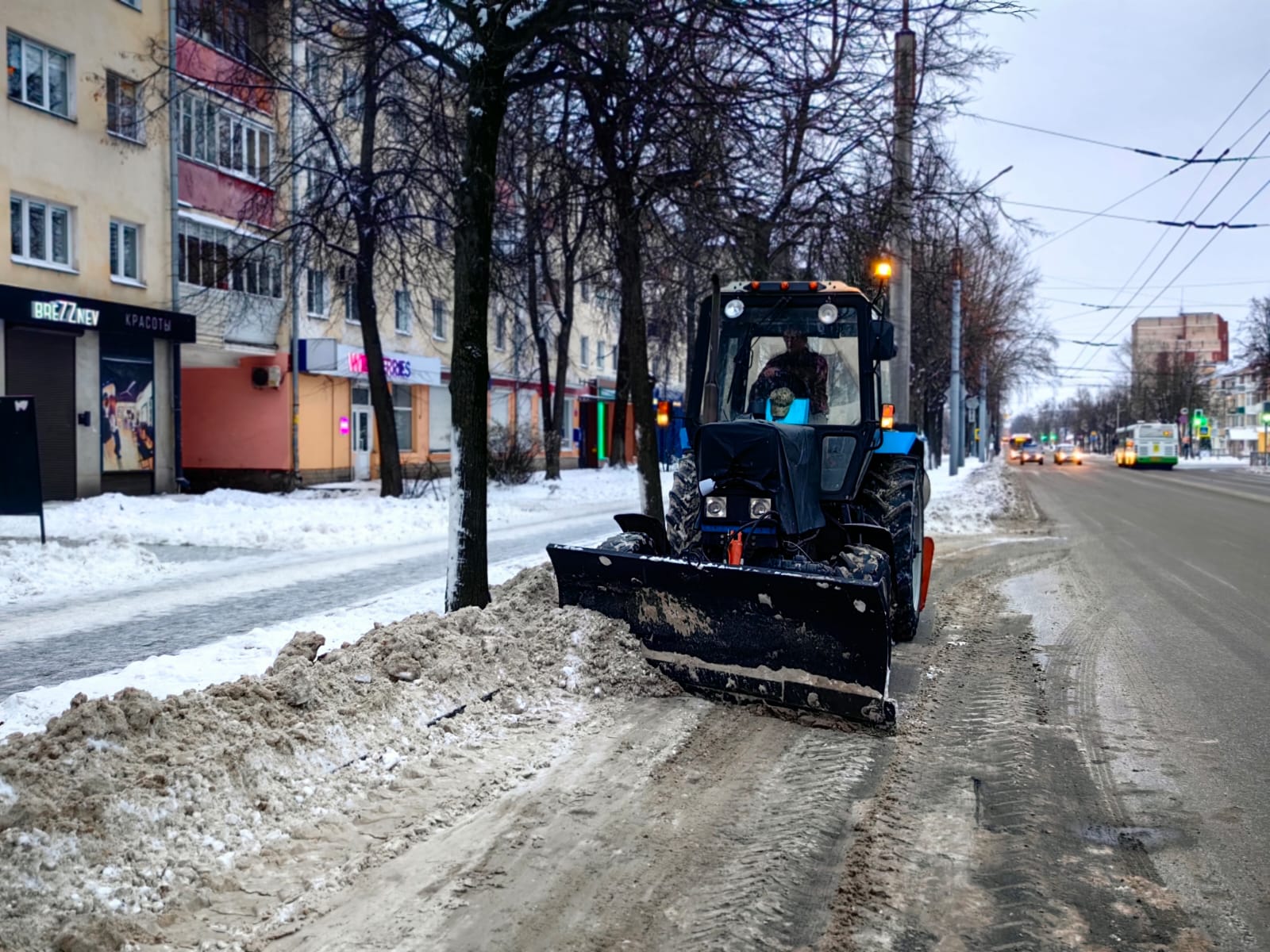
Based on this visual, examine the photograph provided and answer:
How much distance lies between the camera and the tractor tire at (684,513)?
6.94 meters

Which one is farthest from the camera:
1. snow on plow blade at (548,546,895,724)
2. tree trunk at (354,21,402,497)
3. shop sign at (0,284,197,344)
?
tree trunk at (354,21,402,497)

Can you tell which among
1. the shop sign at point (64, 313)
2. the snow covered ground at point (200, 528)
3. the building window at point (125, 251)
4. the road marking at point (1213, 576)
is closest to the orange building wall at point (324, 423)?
the snow covered ground at point (200, 528)

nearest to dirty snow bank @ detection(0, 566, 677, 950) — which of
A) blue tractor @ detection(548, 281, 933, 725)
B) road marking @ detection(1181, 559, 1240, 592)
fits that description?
blue tractor @ detection(548, 281, 933, 725)

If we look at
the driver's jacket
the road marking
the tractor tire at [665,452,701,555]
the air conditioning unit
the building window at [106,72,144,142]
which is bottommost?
the road marking

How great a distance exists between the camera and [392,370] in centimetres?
2973

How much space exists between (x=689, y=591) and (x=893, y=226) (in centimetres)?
1081

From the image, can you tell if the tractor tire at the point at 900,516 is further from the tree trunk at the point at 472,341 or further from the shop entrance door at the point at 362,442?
the shop entrance door at the point at 362,442

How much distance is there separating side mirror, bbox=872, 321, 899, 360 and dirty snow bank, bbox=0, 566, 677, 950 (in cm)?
280

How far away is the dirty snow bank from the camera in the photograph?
11.6 feet

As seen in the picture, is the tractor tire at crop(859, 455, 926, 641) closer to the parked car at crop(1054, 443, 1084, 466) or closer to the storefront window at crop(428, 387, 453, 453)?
the storefront window at crop(428, 387, 453, 453)

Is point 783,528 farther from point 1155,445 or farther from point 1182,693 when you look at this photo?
point 1155,445

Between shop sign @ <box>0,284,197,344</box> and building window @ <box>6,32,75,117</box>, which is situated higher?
building window @ <box>6,32,75,117</box>

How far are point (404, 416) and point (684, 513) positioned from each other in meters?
Result: 27.0

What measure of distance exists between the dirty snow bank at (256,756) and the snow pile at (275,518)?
8.93m
